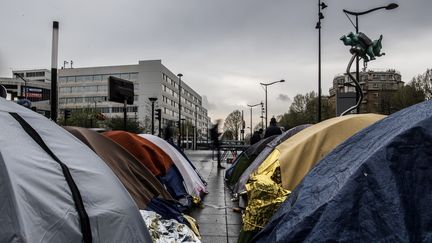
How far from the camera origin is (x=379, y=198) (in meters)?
2.70

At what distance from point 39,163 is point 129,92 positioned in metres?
9.49

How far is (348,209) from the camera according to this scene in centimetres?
271

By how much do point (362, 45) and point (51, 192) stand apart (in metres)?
8.35

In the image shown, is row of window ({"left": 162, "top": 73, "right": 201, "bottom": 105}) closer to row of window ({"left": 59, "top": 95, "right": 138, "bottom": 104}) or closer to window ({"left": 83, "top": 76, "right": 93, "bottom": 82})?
row of window ({"left": 59, "top": 95, "right": 138, "bottom": 104})

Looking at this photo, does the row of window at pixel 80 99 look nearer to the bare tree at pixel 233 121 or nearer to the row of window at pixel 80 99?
the row of window at pixel 80 99

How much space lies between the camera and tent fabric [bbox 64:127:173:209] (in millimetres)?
4770

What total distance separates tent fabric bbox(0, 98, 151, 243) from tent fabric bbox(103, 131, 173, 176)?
3.23 m

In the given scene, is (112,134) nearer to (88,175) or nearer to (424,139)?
(88,175)

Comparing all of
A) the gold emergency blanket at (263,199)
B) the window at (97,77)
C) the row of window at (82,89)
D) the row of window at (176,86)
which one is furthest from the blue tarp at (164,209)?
the window at (97,77)

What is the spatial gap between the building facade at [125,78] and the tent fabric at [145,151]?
78817 millimetres

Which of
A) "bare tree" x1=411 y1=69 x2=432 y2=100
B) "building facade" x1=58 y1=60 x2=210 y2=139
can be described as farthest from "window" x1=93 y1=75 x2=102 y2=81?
"bare tree" x1=411 y1=69 x2=432 y2=100

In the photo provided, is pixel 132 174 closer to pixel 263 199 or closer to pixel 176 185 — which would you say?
pixel 263 199

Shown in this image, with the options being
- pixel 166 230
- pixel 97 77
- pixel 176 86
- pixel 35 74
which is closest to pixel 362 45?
pixel 166 230

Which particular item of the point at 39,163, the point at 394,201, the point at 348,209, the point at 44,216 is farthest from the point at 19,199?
the point at 394,201
